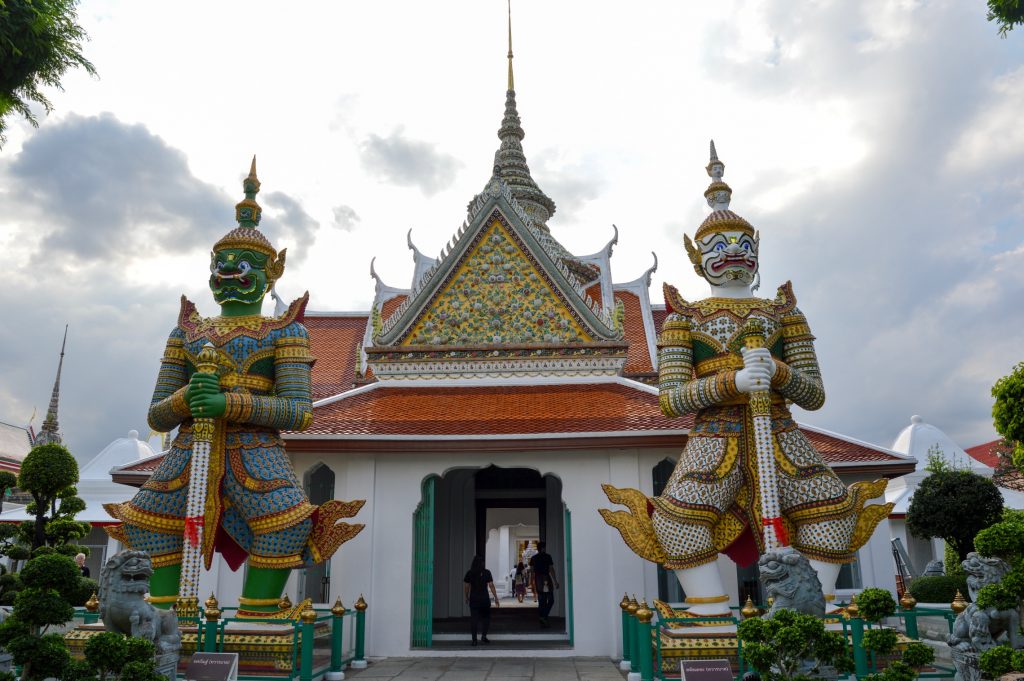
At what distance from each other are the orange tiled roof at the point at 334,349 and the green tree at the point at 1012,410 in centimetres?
1032

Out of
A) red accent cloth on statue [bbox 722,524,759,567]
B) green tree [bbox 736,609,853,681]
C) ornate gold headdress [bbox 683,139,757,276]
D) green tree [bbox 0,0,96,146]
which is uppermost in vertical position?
green tree [bbox 0,0,96,146]

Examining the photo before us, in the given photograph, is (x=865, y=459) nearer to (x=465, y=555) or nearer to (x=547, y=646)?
(x=547, y=646)

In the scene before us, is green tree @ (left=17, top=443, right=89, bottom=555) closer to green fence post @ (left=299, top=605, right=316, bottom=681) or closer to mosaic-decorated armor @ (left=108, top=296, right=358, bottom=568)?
mosaic-decorated armor @ (left=108, top=296, right=358, bottom=568)

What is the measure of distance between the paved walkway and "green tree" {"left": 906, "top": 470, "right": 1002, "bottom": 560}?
5714 mm

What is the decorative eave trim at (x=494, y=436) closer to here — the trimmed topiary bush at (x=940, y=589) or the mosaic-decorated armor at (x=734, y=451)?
the mosaic-decorated armor at (x=734, y=451)

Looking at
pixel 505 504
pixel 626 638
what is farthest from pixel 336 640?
pixel 505 504

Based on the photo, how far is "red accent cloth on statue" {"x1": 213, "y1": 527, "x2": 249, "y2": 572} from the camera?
23.6ft

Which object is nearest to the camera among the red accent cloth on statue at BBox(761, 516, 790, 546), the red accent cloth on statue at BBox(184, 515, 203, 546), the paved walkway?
the red accent cloth on statue at BBox(761, 516, 790, 546)

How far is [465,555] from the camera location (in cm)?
1236

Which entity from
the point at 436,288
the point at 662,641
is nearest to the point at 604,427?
the point at 662,641

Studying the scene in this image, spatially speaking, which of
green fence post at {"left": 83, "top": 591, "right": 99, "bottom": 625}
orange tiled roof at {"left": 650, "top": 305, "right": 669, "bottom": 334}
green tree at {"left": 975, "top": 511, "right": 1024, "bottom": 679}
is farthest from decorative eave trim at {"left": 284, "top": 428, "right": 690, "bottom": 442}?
orange tiled roof at {"left": 650, "top": 305, "right": 669, "bottom": 334}

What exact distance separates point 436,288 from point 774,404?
5750 millimetres

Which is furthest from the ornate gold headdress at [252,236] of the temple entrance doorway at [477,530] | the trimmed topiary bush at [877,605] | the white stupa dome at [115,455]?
the white stupa dome at [115,455]

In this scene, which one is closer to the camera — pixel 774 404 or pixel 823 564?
pixel 823 564
